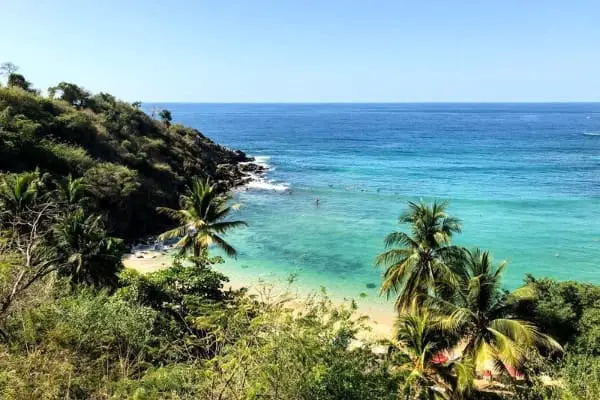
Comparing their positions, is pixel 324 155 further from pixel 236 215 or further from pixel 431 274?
pixel 431 274

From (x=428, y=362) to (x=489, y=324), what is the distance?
2.79 metres

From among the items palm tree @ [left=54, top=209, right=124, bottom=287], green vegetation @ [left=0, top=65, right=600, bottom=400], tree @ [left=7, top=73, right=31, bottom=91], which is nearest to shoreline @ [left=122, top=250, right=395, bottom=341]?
green vegetation @ [left=0, top=65, right=600, bottom=400]

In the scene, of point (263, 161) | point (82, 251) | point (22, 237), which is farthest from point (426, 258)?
point (263, 161)

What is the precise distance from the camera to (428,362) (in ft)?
55.5

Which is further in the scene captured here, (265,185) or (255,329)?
(265,185)

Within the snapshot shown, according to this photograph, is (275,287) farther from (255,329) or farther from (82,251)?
(255,329)

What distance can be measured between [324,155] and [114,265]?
2825 inches

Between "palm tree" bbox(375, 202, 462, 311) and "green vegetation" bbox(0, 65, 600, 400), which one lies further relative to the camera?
"palm tree" bbox(375, 202, 462, 311)

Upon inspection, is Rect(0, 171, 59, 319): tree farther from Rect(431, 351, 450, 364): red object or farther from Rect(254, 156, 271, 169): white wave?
Rect(254, 156, 271, 169): white wave

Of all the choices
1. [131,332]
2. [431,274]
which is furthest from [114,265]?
[431,274]

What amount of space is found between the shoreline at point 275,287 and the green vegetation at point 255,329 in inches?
201

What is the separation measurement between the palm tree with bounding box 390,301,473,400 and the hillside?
29.1 metres

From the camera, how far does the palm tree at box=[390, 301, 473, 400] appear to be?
15.5m

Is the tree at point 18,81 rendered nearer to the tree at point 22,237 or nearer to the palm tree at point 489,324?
the tree at point 22,237
